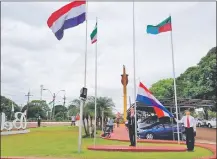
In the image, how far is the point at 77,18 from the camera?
39.3ft

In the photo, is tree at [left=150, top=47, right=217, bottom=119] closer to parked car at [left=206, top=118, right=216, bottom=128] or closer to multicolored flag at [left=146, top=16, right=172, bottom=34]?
parked car at [left=206, top=118, right=216, bottom=128]

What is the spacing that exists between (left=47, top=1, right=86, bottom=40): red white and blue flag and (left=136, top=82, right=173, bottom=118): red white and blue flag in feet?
13.1

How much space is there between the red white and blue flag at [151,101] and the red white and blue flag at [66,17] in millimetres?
3992

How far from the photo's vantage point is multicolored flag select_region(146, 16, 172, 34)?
14613 mm

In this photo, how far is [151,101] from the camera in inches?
519

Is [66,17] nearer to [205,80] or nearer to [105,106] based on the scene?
[105,106]

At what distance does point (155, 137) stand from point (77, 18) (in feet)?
35.6

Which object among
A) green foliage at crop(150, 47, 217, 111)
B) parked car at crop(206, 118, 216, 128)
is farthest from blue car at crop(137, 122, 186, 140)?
parked car at crop(206, 118, 216, 128)

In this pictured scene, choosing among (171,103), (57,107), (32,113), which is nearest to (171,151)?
(171,103)

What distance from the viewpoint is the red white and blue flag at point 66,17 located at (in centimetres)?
1177

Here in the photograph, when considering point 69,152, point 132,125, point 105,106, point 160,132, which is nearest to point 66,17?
point 69,152

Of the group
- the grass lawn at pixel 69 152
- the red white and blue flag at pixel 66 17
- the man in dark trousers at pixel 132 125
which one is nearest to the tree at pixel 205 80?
the man in dark trousers at pixel 132 125

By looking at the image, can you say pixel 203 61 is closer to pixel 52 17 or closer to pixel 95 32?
pixel 95 32

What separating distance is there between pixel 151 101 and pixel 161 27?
151 inches
